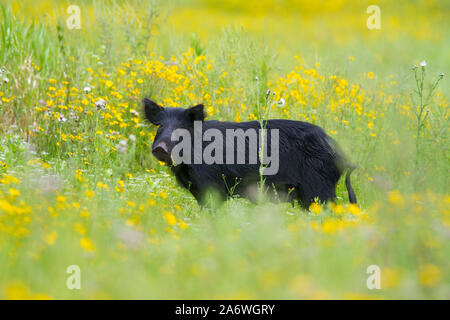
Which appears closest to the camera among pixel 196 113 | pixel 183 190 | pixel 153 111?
pixel 196 113

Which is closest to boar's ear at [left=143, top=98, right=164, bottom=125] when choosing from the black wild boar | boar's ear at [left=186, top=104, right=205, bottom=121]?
the black wild boar

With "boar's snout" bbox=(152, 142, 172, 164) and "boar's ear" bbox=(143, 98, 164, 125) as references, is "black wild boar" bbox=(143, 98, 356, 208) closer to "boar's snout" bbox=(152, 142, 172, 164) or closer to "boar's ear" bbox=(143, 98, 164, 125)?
"boar's ear" bbox=(143, 98, 164, 125)

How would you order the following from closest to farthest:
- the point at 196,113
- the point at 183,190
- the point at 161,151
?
the point at 161,151, the point at 196,113, the point at 183,190

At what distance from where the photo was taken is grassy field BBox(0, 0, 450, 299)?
7.64 feet

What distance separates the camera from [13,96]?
6098 mm

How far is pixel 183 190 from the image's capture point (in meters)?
5.00

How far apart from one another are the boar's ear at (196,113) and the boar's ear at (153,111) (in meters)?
0.32

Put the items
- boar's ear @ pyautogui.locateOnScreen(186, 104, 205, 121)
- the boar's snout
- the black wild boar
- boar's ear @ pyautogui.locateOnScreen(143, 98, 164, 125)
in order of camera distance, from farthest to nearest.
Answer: boar's ear @ pyautogui.locateOnScreen(143, 98, 164, 125)
the black wild boar
boar's ear @ pyautogui.locateOnScreen(186, 104, 205, 121)
the boar's snout

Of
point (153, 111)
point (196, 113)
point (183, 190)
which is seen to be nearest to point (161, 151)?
point (196, 113)

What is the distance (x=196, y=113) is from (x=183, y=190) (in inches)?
37.3

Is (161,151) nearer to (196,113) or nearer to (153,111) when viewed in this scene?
(196,113)

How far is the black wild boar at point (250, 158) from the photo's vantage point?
4492 millimetres

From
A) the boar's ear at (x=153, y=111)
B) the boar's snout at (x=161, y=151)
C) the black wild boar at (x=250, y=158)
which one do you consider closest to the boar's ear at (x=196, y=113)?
the black wild boar at (x=250, y=158)

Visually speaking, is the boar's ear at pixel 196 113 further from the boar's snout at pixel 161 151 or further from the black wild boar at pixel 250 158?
the boar's snout at pixel 161 151
